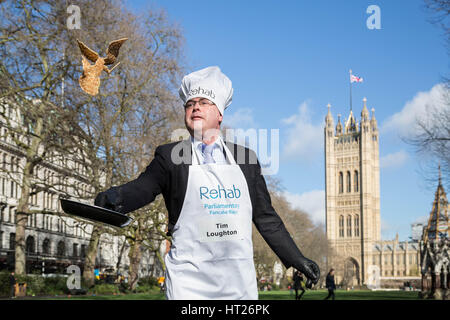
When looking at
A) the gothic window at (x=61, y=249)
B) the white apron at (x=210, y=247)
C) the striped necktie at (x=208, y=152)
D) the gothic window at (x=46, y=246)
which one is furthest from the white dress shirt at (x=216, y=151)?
the gothic window at (x=61, y=249)

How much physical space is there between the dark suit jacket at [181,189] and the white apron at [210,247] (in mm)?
104

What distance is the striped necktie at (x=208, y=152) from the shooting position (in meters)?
3.33

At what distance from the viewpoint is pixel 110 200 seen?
302 centimetres

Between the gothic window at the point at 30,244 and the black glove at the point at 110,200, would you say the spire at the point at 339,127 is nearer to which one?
the gothic window at the point at 30,244

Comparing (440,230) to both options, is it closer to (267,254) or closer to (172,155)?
(267,254)

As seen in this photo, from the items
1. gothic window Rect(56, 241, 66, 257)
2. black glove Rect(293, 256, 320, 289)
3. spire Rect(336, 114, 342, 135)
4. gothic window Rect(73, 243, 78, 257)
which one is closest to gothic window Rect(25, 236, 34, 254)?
gothic window Rect(56, 241, 66, 257)

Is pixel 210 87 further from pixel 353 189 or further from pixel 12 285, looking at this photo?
pixel 353 189

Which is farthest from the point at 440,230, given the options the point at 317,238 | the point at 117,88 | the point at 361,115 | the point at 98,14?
the point at 361,115

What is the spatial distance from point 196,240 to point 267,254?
51081mm

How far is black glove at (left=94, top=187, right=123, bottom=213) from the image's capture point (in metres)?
3.01

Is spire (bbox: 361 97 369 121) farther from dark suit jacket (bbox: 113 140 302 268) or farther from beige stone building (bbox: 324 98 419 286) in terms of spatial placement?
dark suit jacket (bbox: 113 140 302 268)

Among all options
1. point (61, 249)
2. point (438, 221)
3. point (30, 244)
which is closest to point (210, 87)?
point (438, 221)
